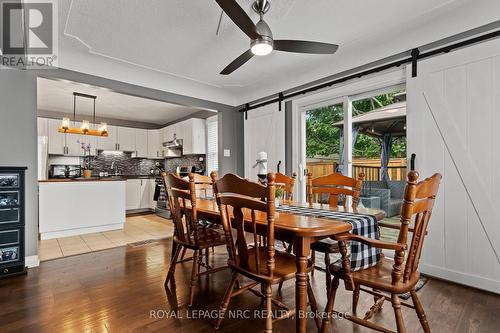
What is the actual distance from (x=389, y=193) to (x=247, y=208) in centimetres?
265

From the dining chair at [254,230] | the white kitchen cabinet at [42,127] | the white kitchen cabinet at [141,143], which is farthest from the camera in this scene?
the white kitchen cabinet at [141,143]

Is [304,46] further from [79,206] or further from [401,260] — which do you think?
[79,206]

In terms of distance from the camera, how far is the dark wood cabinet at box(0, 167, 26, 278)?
252 centimetres

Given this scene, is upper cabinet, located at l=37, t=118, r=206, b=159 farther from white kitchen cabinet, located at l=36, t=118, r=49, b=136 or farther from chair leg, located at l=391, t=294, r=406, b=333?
chair leg, located at l=391, t=294, r=406, b=333

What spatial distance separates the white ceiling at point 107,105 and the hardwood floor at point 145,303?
2.81m

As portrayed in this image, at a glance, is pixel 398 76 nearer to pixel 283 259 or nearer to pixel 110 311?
pixel 283 259

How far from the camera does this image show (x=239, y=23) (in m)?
1.85

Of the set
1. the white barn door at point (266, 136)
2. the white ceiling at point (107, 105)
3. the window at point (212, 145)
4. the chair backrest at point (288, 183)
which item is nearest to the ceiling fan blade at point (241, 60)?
the chair backrest at point (288, 183)

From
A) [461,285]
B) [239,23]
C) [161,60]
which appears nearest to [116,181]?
[161,60]

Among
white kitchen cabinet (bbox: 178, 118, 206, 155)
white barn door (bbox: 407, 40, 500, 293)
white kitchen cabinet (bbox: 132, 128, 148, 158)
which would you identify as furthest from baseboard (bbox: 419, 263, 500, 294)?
white kitchen cabinet (bbox: 132, 128, 148, 158)

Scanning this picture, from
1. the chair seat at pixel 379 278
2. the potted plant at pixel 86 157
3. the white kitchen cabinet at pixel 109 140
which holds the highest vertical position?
the white kitchen cabinet at pixel 109 140

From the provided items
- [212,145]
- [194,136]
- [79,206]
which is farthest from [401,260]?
[194,136]

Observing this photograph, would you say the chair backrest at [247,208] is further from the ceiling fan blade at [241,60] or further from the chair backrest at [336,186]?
the ceiling fan blade at [241,60]

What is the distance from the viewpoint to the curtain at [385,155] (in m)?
3.33
